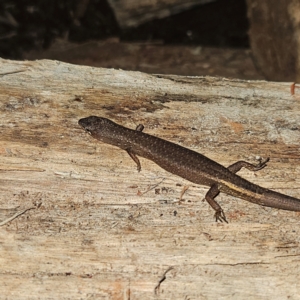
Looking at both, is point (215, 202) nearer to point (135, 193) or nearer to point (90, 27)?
point (135, 193)

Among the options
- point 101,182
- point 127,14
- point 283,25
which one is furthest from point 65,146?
point 283,25

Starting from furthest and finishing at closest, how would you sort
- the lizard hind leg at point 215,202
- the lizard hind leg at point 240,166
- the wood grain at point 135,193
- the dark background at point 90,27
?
1. the dark background at point 90,27
2. the lizard hind leg at point 240,166
3. the lizard hind leg at point 215,202
4. the wood grain at point 135,193

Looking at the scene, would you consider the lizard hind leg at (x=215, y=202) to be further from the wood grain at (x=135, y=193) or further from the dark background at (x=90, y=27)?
the dark background at (x=90, y=27)

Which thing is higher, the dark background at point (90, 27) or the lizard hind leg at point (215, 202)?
the dark background at point (90, 27)

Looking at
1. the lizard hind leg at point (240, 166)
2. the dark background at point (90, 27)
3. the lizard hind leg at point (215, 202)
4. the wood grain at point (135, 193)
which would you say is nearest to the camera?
the wood grain at point (135, 193)

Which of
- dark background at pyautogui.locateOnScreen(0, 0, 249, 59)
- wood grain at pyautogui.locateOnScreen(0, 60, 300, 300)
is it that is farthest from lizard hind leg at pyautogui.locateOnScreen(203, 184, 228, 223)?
dark background at pyautogui.locateOnScreen(0, 0, 249, 59)

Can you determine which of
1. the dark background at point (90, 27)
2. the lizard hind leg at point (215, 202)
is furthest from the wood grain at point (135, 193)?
the dark background at point (90, 27)

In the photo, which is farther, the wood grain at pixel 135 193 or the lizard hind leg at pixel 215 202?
the lizard hind leg at pixel 215 202

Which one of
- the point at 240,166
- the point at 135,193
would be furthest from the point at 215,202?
the point at 135,193

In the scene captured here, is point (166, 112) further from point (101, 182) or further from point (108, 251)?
point (108, 251)
